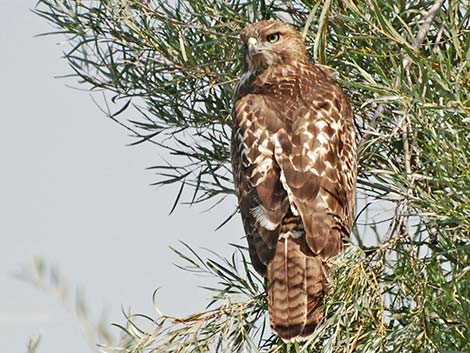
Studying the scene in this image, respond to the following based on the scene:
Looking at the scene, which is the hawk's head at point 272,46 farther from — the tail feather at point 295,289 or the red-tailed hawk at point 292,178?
the tail feather at point 295,289

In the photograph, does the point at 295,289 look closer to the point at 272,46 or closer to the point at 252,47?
the point at 252,47

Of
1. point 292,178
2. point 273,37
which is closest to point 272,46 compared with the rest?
point 273,37

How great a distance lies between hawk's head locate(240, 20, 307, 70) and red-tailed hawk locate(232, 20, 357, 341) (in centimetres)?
1

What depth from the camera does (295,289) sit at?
3701mm

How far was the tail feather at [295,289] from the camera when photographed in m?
3.47

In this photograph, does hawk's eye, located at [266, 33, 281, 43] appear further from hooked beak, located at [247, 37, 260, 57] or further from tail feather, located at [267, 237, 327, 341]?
tail feather, located at [267, 237, 327, 341]

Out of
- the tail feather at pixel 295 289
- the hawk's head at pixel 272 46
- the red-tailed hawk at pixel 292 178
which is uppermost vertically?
the hawk's head at pixel 272 46

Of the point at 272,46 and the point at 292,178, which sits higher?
the point at 272,46

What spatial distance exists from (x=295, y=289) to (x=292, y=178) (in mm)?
508

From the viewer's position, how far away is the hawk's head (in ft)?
15.1

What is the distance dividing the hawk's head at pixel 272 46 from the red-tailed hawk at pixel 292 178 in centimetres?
1

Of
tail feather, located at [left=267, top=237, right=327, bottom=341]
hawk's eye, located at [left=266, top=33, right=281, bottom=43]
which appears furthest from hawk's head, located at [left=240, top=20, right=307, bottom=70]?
tail feather, located at [left=267, top=237, right=327, bottom=341]

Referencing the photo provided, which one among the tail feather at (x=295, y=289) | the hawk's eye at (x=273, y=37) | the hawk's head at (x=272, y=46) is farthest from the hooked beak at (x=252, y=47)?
the tail feather at (x=295, y=289)

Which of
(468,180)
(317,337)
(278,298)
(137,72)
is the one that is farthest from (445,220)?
(137,72)
